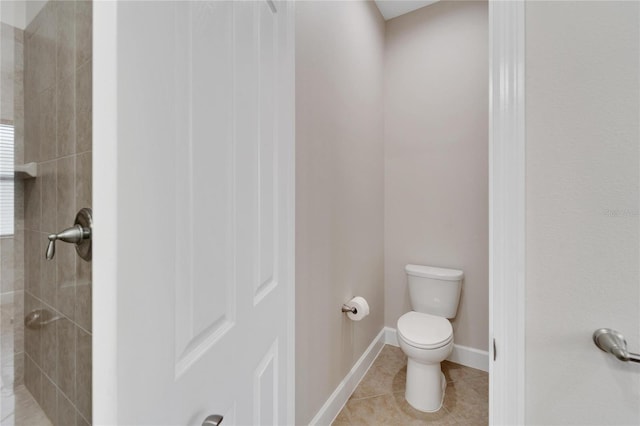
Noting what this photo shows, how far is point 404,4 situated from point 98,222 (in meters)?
2.62

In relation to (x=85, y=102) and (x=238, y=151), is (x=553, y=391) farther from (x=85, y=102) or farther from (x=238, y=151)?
(x=85, y=102)

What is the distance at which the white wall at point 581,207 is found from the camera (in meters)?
0.72

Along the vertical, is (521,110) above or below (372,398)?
above

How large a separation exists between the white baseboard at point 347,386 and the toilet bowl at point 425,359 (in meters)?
0.32

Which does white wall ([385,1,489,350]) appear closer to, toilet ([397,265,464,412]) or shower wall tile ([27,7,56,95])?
toilet ([397,265,464,412])

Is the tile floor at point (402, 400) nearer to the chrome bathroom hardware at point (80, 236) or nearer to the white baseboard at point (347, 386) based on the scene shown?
the white baseboard at point (347, 386)

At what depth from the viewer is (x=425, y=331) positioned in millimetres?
1709

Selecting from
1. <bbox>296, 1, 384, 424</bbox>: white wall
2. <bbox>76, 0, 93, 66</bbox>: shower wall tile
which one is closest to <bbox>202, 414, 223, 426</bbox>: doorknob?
<bbox>296, 1, 384, 424</bbox>: white wall

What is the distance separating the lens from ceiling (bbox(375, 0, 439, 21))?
7.04 ft

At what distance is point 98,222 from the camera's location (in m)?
0.37

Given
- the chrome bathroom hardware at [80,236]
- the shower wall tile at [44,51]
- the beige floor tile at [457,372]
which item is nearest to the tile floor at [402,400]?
the beige floor tile at [457,372]

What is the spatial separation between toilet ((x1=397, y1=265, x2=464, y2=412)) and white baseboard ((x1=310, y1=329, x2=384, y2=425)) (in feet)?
1.07

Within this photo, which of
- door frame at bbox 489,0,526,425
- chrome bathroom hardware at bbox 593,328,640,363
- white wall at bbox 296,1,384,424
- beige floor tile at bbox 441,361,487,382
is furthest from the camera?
beige floor tile at bbox 441,361,487,382

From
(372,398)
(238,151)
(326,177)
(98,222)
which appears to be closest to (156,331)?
(98,222)
